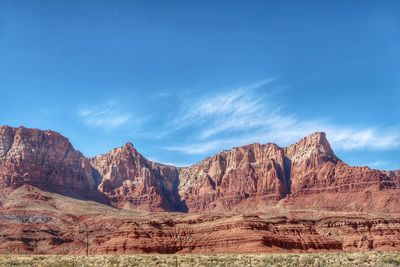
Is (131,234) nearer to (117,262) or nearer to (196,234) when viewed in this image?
(196,234)

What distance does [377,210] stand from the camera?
630ft

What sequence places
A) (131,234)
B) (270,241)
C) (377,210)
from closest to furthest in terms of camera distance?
(270,241) < (131,234) < (377,210)

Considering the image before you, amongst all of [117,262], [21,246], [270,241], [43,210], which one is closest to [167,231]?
[270,241]

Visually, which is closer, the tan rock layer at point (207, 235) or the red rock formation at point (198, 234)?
the tan rock layer at point (207, 235)

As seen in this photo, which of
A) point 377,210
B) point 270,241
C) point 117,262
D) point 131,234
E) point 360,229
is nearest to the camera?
point 117,262

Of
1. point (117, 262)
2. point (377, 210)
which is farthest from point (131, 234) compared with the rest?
point (377, 210)

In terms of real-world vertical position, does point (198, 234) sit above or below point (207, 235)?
above

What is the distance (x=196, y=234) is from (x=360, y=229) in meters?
38.6

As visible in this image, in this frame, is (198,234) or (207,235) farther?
(198,234)

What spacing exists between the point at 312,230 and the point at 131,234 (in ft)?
130

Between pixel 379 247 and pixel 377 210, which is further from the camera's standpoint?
pixel 377 210

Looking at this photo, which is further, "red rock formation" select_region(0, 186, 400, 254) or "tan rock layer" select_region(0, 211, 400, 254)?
"red rock formation" select_region(0, 186, 400, 254)

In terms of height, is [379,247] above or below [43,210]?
below

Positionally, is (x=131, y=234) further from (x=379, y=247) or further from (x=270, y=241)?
(x=379, y=247)
